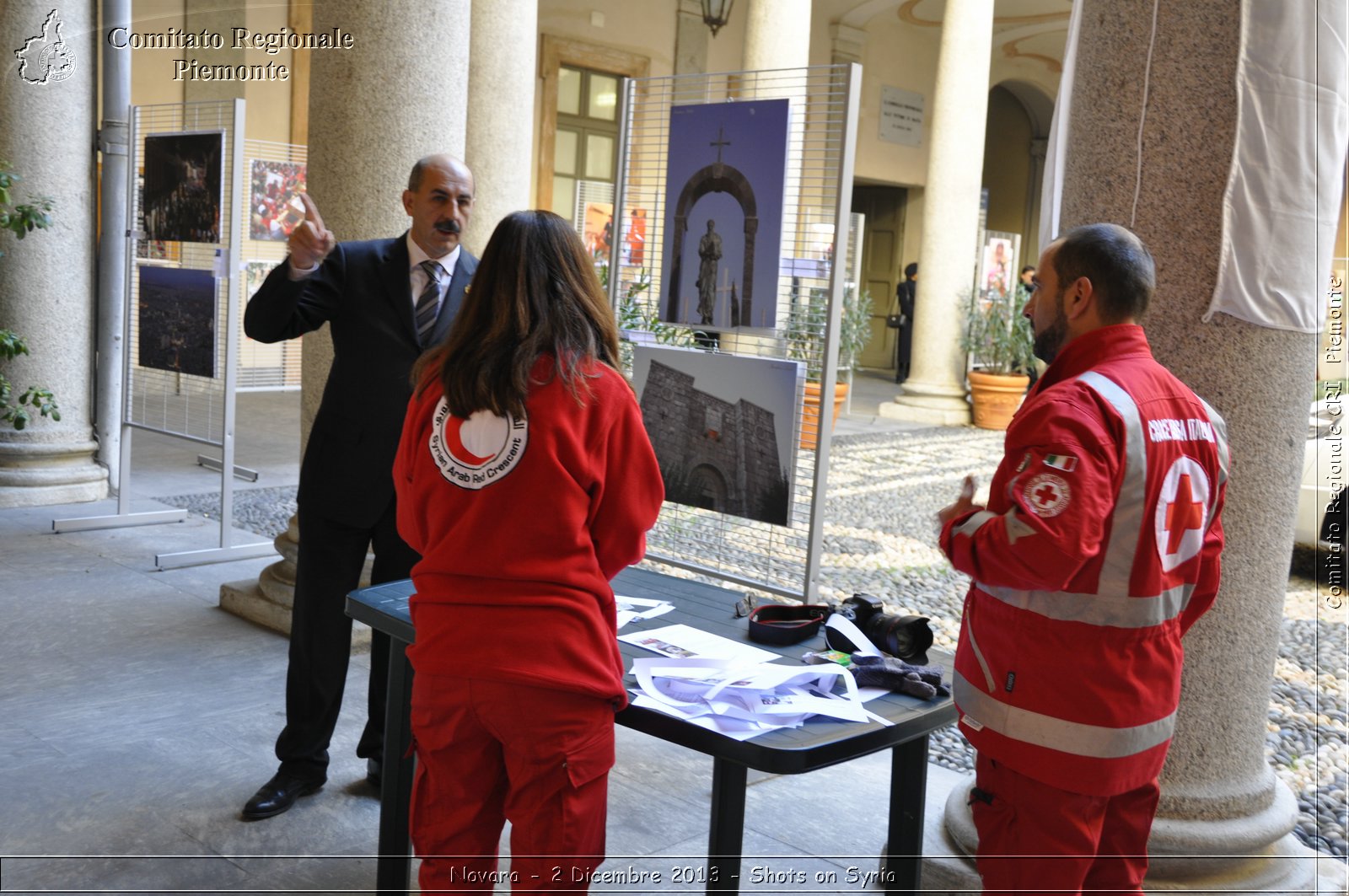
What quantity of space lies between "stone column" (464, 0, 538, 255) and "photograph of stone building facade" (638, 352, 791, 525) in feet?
14.7

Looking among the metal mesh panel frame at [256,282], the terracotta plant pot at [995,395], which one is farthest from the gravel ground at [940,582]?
the metal mesh panel frame at [256,282]

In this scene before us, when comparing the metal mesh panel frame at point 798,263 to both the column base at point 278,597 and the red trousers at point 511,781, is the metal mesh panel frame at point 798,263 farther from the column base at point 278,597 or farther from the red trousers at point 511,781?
the red trousers at point 511,781

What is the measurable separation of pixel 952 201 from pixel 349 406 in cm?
1164

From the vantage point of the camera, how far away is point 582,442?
2.12 metres

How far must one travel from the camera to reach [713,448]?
398 cm

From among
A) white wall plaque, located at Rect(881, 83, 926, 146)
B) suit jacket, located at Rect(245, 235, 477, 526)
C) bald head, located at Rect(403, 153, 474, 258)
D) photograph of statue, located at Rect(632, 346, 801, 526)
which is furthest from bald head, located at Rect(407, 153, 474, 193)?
white wall plaque, located at Rect(881, 83, 926, 146)

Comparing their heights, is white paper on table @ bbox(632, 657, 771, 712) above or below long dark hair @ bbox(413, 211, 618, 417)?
below

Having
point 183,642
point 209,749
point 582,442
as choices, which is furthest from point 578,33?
point 582,442

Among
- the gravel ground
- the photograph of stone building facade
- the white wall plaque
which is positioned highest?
the white wall plaque

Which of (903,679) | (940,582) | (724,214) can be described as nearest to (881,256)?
(940,582)

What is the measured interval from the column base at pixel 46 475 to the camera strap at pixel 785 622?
18.9 feet

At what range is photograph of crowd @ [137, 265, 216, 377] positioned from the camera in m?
6.23

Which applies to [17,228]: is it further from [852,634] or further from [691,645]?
[852,634]

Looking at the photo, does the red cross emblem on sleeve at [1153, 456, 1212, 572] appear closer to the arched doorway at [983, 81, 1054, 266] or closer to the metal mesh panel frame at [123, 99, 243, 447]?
the metal mesh panel frame at [123, 99, 243, 447]
